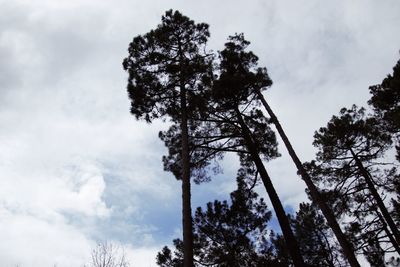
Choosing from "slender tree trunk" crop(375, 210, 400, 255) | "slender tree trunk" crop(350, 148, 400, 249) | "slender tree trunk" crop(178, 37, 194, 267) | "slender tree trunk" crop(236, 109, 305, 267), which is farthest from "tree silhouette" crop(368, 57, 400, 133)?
"slender tree trunk" crop(178, 37, 194, 267)

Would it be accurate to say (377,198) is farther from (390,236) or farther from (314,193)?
(314,193)

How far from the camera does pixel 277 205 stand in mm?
10695

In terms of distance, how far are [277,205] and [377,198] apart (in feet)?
18.1

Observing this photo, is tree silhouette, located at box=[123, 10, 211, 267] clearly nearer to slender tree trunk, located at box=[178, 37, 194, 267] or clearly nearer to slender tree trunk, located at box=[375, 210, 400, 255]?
slender tree trunk, located at box=[178, 37, 194, 267]

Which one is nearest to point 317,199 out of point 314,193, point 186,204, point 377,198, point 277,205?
point 314,193

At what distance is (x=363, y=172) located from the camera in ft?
45.4

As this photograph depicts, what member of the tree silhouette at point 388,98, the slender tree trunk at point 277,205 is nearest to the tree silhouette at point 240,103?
the slender tree trunk at point 277,205

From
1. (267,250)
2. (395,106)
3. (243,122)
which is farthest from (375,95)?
(267,250)

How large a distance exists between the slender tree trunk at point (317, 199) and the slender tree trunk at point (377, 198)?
198 cm

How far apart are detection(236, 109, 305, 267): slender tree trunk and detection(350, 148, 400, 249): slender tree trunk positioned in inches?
198

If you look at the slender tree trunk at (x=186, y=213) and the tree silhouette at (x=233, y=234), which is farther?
the tree silhouette at (x=233, y=234)

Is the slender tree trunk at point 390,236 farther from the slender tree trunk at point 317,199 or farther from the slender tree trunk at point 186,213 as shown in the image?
the slender tree trunk at point 186,213

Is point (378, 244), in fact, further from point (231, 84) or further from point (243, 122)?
point (231, 84)

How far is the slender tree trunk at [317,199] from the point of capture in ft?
31.3
